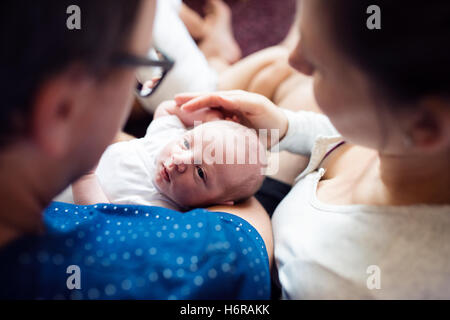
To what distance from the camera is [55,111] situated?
33 centimetres

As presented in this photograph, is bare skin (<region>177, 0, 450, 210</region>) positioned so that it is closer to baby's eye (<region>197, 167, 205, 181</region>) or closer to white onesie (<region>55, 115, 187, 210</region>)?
baby's eye (<region>197, 167, 205, 181</region>)

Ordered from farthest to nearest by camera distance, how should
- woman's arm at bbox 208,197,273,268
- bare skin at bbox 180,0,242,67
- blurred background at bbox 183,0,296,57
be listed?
blurred background at bbox 183,0,296,57 → bare skin at bbox 180,0,242,67 → woman's arm at bbox 208,197,273,268

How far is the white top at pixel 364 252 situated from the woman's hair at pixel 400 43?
24 centimetres

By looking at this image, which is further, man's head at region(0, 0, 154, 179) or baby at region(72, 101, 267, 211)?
baby at region(72, 101, 267, 211)

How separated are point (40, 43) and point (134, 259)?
13.5 inches

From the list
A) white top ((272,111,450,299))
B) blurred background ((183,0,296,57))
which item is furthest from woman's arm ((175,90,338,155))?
blurred background ((183,0,296,57))

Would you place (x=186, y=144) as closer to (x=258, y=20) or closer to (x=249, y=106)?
(x=249, y=106)

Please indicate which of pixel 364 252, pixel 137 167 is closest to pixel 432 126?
pixel 364 252

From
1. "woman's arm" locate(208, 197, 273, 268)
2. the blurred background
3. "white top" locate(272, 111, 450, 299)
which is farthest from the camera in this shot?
the blurred background

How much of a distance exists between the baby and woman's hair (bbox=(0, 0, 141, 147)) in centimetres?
47

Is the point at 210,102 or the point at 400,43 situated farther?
the point at 210,102

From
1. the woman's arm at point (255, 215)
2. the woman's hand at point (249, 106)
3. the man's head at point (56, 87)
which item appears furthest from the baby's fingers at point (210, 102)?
the man's head at point (56, 87)

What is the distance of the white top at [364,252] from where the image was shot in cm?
52

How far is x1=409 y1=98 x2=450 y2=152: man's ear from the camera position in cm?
40
